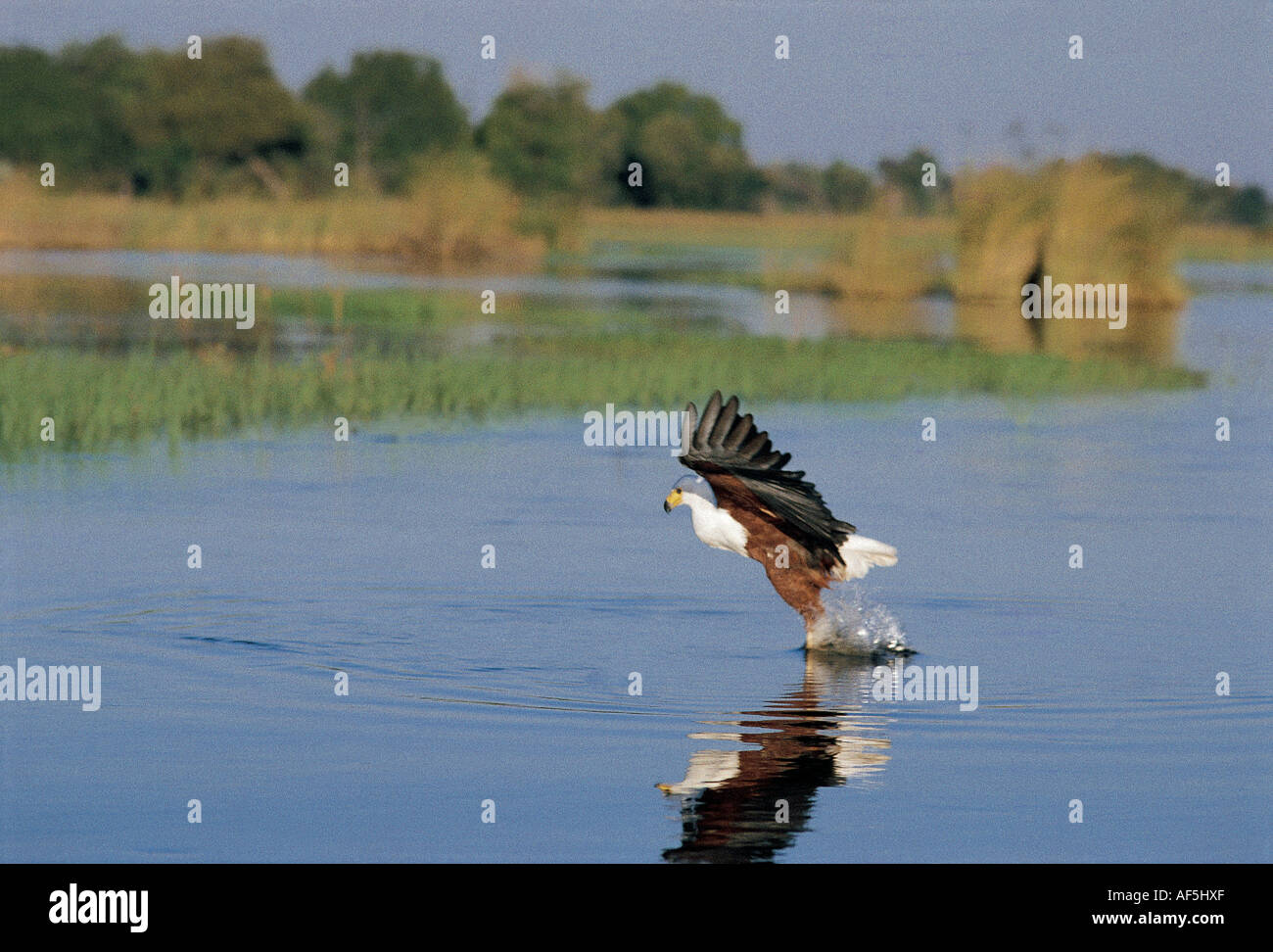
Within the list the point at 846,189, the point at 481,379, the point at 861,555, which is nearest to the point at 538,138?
the point at 846,189

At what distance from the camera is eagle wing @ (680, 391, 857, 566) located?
32.0 ft

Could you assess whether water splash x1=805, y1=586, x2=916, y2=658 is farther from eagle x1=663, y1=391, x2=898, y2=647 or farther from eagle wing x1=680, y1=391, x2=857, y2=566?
eagle wing x1=680, y1=391, x2=857, y2=566

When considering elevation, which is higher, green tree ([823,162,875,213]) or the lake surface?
green tree ([823,162,875,213])

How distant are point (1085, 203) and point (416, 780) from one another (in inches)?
1164

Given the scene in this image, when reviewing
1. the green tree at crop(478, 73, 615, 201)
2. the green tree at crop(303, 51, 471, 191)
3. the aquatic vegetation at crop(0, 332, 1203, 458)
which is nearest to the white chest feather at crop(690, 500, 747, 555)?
the aquatic vegetation at crop(0, 332, 1203, 458)

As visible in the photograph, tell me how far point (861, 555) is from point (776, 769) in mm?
2430

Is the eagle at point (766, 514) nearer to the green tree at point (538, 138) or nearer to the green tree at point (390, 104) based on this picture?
the green tree at point (538, 138)

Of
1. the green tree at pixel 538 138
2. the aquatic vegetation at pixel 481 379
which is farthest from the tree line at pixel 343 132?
the aquatic vegetation at pixel 481 379

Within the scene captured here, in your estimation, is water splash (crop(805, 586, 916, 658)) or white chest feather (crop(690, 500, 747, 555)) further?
water splash (crop(805, 586, 916, 658))

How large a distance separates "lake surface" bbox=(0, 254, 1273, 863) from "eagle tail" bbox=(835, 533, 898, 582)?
384mm

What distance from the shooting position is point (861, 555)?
10594 mm

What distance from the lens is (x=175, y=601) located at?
37.1 feet
